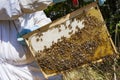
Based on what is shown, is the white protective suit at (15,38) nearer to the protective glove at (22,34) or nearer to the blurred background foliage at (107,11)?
the protective glove at (22,34)

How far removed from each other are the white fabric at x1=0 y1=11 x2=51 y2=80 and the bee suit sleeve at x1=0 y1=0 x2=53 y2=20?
0.20m

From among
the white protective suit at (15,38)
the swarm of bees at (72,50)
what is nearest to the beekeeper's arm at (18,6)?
the white protective suit at (15,38)

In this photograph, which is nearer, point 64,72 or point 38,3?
point 38,3

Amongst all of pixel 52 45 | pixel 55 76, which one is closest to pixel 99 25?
pixel 52 45

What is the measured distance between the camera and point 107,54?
281 cm

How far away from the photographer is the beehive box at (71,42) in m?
2.77

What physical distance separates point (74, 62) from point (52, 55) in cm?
19

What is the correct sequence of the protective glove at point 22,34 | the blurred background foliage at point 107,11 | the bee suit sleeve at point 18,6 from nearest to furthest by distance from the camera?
the bee suit sleeve at point 18,6, the protective glove at point 22,34, the blurred background foliage at point 107,11

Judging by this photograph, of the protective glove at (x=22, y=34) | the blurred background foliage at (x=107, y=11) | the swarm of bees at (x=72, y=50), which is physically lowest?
the blurred background foliage at (x=107, y=11)

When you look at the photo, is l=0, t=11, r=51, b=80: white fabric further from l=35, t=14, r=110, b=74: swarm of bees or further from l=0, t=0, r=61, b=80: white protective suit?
l=35, t=14, r=110, b=74: swarm of bees

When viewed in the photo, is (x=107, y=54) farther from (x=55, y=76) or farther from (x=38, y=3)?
(x=38, y=3)

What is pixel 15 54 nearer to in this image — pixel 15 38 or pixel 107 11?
pixel 15 38

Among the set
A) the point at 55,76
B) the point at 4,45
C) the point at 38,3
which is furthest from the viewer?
the point at 55,76

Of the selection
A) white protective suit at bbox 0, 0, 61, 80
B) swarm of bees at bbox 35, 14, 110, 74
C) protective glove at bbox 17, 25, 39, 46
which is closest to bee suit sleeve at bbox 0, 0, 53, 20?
white protective suit at bbox 0, 0, 61, 80
